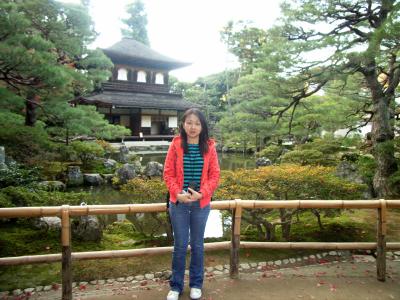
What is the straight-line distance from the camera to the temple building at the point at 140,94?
23734 millimetres

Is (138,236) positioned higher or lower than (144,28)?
lower

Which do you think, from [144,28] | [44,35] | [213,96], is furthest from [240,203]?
[144,28]

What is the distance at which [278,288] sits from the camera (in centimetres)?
308

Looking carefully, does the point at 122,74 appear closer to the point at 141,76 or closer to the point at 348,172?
the point at 141,76

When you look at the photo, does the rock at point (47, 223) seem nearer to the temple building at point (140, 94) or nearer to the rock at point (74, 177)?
the rock at point (74, 177)

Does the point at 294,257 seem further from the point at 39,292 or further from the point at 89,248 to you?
the point at 39,292

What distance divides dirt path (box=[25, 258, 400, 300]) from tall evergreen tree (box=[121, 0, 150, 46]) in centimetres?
3555

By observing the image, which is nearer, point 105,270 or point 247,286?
point 247,286

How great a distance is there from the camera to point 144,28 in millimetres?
36344

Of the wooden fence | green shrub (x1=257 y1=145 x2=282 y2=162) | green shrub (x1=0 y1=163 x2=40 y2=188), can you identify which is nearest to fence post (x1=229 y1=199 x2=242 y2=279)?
the wooden fence

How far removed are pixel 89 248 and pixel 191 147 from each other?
252 centimetres

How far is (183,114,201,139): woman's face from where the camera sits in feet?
8.92

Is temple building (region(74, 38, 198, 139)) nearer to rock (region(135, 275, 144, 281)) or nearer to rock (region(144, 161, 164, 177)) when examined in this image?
rock (region(144, 161, 164, 177))

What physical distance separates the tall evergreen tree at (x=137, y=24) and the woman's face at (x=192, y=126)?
35474 mm
